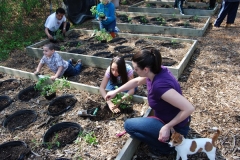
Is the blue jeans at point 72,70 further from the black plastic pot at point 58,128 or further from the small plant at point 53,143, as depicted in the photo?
the small plant at point 53,143

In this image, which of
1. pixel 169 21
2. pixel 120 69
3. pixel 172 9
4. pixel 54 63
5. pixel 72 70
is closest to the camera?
pixel 120 69

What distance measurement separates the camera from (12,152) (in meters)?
2.86

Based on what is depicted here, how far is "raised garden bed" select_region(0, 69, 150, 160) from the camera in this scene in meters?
2.78

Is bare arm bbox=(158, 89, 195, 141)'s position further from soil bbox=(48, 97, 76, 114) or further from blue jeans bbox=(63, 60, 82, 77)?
blue jeans bbox=(63, 60, 82, 77)

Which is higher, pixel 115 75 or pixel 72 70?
pixel 115 75

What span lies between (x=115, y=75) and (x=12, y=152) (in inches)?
68.4

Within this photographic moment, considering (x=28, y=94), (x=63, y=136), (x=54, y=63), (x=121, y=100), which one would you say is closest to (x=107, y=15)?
(x=54, y=63)

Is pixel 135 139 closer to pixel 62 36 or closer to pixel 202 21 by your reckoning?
pixel 62 36

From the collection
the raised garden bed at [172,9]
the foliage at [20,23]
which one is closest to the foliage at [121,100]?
the foliage at [20,23]

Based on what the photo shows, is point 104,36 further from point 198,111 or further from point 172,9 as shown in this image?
point 172,9

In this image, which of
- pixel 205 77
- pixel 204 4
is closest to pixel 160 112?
pixel 205 77

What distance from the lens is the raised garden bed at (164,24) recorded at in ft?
21.9

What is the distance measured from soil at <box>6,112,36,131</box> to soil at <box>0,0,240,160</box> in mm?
Result: 87

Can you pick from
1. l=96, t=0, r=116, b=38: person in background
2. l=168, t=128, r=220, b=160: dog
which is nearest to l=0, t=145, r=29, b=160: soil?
l=168, t=128, r=220, b=160: dog
